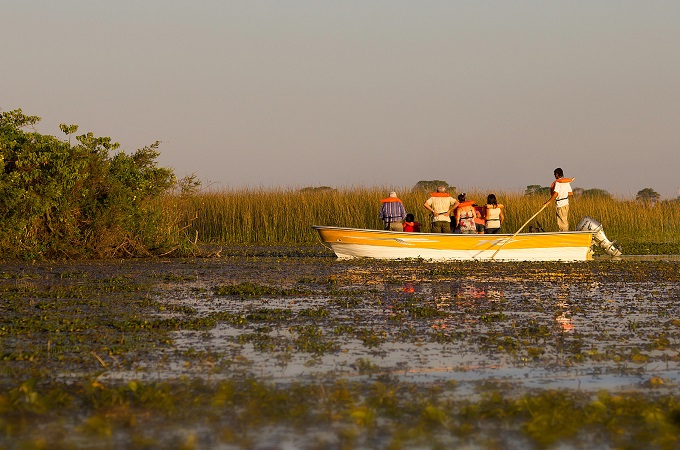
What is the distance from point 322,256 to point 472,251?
3611mm

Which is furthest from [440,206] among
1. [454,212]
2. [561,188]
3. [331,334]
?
[331,334]

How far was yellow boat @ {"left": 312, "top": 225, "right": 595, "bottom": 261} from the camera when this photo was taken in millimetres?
22891

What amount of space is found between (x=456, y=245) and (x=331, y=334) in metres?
13.0

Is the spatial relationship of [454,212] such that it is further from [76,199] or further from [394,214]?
[76,199]

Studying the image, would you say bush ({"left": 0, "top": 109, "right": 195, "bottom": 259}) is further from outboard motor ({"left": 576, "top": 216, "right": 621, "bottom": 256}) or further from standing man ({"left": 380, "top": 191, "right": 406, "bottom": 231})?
outboard motor ({"left": 576, "top": 216, "right": 621, "bottom": 256})

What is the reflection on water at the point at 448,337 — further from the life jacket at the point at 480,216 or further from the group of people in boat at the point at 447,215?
the life jacket at the point at 480,216

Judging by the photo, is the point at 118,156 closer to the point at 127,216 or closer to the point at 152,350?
the point at 127,216

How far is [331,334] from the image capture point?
406 inches

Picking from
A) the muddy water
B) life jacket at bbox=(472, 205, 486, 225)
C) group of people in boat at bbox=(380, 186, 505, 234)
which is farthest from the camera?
life jacket at bbox=(472, 205, 486, 225)

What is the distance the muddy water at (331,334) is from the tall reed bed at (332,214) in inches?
548

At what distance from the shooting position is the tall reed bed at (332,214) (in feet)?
106

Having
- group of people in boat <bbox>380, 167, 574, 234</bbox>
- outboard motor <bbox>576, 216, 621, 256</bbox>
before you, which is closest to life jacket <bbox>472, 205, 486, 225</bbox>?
group of people in boat <bbox>380, 167, 574, 234</bbox>

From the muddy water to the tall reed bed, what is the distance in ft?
45.7

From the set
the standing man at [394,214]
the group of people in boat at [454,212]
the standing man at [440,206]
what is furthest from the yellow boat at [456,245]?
the standing man at [440,206]
